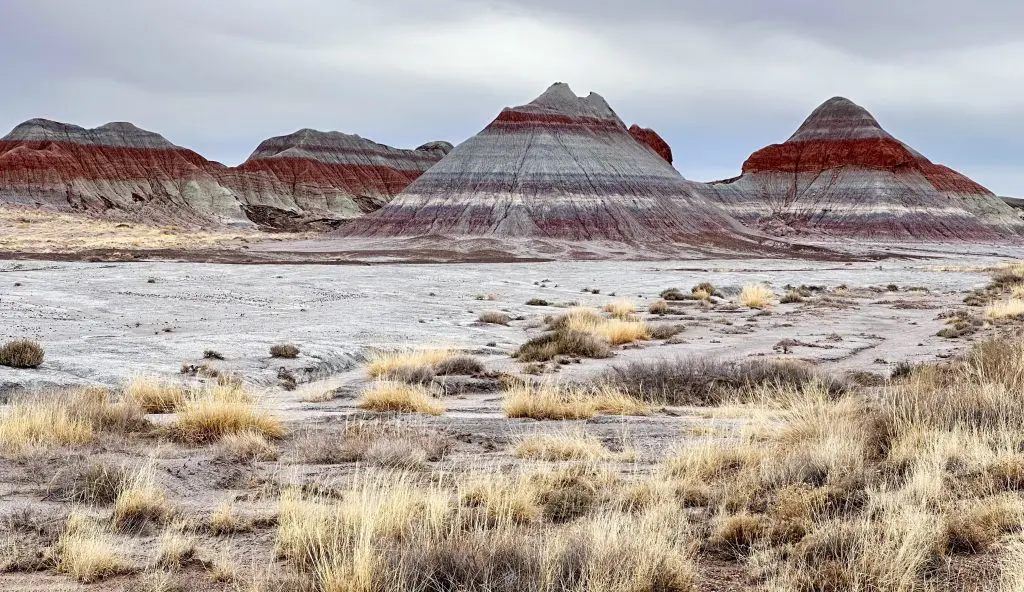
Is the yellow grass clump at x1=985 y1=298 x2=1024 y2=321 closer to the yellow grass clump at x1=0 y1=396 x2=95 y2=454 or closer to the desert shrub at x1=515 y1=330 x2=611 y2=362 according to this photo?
the desert shrub at x1=515 y1=330 x2=611 y2=362

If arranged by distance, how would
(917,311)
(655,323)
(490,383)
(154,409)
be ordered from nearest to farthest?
(154,409) < (490,383) < (655,323) < (917,311)

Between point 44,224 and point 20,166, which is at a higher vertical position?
point 20,166

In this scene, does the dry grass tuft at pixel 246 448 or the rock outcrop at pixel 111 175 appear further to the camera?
the rock outcrop at pixel 111 175

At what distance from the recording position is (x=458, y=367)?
14.9 m

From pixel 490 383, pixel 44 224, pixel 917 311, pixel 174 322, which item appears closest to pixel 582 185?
pixel 44 224

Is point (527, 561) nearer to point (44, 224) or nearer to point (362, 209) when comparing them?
point (44, 224)

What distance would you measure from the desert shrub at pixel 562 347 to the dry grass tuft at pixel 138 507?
408 inches

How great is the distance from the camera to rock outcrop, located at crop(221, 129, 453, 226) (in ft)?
484

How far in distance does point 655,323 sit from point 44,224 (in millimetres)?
91794

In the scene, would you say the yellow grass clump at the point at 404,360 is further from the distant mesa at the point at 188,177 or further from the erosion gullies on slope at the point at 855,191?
the distant mesa at the point at 188,177

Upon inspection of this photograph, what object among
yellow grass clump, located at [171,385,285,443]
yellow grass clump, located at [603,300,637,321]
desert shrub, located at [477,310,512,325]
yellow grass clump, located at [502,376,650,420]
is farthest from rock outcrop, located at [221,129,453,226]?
yellow grass clump, located at [171,385,285,443]

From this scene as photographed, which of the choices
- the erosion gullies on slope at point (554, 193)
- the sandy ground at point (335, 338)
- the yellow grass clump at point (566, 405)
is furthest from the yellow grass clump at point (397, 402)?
the erosion gullies on slope at point (554, 193)

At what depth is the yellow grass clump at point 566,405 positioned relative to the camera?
11.0 m

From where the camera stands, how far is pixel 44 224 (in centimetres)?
9869
